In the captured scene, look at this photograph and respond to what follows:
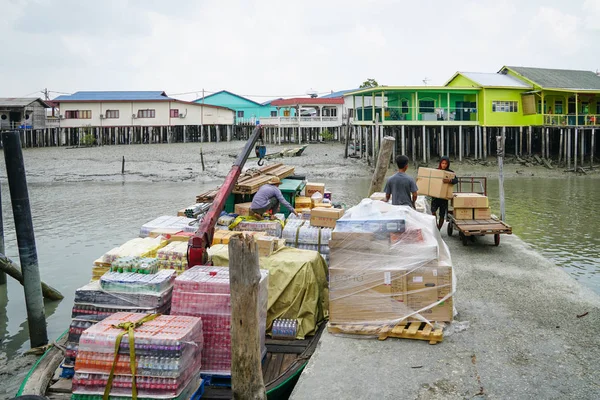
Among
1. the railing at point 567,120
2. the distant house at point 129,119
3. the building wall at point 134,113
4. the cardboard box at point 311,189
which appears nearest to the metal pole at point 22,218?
the cardboard box at point 311,189

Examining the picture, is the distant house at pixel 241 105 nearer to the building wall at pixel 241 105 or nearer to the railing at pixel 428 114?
the building wall at pixel 241 105

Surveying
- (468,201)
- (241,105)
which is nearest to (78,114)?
(241,105)

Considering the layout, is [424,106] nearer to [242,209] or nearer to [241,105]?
[242,209]

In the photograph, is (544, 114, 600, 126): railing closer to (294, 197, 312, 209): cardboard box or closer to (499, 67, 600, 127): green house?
(499, 67, 600, 127): green house

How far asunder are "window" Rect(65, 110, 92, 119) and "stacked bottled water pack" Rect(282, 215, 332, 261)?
45.4 meters

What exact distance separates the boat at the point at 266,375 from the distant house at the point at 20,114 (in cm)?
4726

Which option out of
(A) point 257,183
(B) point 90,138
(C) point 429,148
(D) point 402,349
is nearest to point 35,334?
(A) point 257,183

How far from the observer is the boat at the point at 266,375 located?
5.84m

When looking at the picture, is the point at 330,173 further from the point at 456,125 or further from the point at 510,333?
the point at 510,333

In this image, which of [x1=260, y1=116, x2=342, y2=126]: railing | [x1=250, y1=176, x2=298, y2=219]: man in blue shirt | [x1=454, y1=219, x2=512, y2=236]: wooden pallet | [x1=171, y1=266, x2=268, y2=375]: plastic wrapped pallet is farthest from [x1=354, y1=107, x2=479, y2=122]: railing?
[x1=171, y1=266, x2=268, y2=375]: plastic wrapped pallet

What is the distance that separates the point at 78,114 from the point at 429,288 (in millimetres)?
49442

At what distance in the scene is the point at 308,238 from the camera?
9078mm

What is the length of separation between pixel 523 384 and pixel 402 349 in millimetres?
1269

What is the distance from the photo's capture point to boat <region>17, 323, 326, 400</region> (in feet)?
19.2
